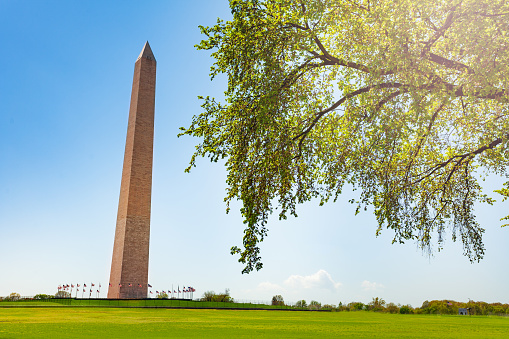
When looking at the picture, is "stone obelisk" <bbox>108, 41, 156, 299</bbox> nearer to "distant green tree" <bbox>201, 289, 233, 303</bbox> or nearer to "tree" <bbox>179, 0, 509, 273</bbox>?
"distant green tree" <bbox>201, 289, 233, 303</bbox>

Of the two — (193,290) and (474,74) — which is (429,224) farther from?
(193,290)

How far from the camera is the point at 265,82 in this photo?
568 inches

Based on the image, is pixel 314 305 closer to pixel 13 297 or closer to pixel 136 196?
pixel 136 196

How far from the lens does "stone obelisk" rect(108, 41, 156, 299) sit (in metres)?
41.8

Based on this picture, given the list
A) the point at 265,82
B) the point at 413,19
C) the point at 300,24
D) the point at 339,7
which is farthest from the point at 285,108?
the point at 413,19

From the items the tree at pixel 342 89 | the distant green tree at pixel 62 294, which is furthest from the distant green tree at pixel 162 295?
the tree at pixel 342 89

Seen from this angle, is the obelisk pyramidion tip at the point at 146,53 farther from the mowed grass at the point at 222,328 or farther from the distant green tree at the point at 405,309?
the distant green tree at the point at 405,309

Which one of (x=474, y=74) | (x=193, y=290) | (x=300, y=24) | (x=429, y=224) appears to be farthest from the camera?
(x=193, y=290)

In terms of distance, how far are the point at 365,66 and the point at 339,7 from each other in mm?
2459

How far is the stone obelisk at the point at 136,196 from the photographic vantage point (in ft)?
137

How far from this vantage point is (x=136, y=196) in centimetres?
4328

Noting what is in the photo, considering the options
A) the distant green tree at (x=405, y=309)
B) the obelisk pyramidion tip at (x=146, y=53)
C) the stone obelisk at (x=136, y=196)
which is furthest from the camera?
the obelisk pyramidion tip at (x=146, y=53)

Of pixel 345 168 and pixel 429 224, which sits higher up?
pixel 345 168

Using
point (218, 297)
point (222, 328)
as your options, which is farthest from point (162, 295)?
point (222, 328)
